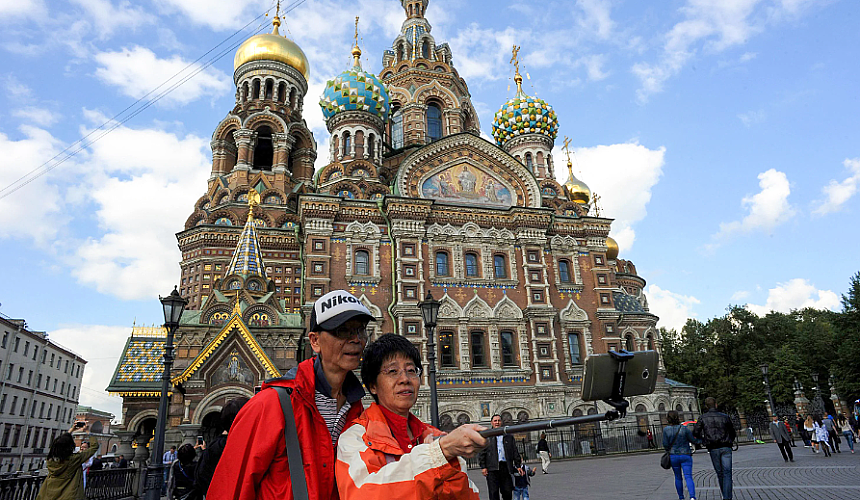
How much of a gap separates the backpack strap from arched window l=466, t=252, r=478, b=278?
2226cm

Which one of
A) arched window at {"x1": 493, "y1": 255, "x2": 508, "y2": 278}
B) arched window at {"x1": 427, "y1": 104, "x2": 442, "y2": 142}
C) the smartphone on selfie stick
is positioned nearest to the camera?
the smartphone on selfie stick

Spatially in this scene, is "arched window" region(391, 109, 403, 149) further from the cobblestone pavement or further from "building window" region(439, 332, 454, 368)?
the cobblestone pavement

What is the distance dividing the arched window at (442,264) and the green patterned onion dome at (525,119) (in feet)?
33.0

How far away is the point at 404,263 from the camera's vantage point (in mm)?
23469

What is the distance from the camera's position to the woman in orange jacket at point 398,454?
79.9 inches

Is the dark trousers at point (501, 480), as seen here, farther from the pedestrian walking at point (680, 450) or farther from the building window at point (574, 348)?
the building window at point (574, 348)

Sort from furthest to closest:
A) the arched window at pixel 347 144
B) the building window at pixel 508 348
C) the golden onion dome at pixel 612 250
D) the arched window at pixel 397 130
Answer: the arched window at pixel 397 130 → the golden onion dome at pixel 612 250 → the arched window at pixel 347 144 → the building window at pixel 508 348

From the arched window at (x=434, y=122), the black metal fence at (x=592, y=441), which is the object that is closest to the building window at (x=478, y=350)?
the black metal fence at (x=592, y=441)

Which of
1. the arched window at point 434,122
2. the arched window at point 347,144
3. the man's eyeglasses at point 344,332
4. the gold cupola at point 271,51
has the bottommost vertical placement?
the man's eyeglasses at point 344,332

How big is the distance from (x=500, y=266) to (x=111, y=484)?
1711cm

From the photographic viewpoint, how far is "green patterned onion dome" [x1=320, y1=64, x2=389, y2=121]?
91.5ft

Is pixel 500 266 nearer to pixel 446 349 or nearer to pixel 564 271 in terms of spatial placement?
pixel 564 271

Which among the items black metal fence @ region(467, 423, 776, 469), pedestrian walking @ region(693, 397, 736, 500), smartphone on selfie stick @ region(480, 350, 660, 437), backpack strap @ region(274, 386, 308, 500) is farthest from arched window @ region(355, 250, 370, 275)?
smartphone on selfie stick @ region(480, 350, 660, 437)

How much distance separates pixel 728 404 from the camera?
3897 centimetres
